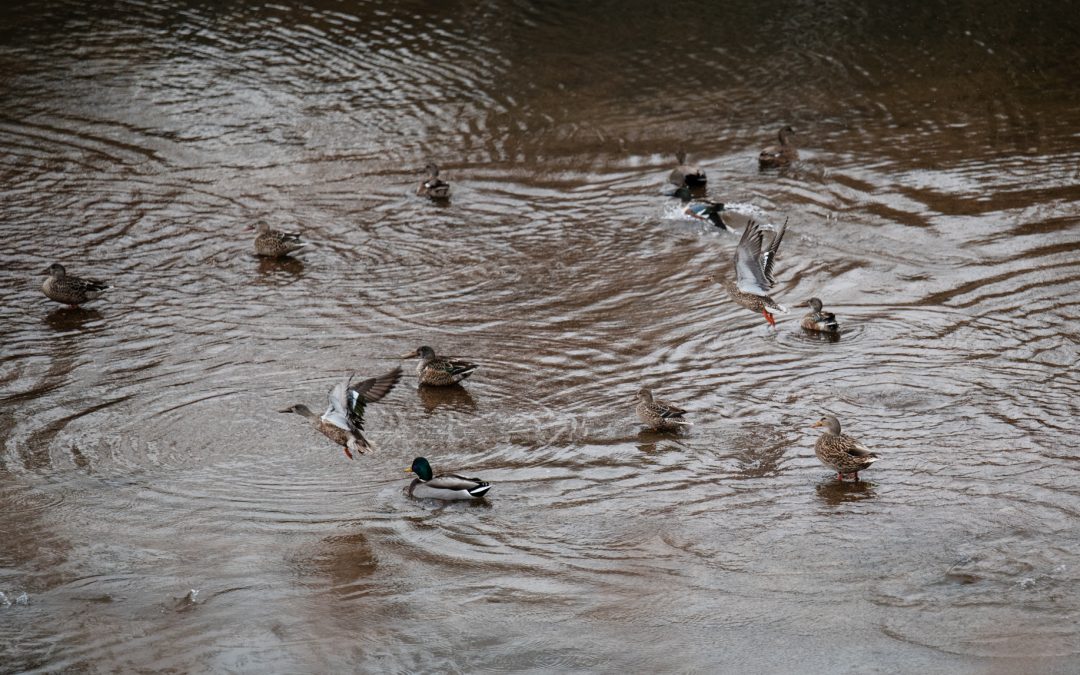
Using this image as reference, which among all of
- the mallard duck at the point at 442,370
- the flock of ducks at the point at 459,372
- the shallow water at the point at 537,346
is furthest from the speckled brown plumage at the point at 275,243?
the mallard duck at the point at 442,370

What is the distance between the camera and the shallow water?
7.48 meters

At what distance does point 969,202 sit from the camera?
14.4m

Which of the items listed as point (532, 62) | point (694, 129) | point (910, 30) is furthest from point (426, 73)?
point (910, 30)

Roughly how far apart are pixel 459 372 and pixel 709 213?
16.5ft

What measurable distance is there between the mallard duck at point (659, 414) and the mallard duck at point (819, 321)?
2.25 meters

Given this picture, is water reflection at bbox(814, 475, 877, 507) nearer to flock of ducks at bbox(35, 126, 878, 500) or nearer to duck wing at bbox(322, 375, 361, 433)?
flock of ducks at bbox(35, 126, 878, 500)

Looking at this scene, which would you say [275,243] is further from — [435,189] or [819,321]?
[819,321]

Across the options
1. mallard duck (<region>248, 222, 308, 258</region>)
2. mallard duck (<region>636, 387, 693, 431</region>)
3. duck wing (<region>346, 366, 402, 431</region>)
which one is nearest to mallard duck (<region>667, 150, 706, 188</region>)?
mallard duck (<region>248, 222, 308, 258</region>)

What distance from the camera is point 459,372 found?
421 inches

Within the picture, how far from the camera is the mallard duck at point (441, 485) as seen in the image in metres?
8.65

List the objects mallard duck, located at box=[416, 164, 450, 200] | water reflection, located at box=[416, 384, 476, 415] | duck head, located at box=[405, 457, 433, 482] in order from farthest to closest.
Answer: mallard duck, located at box=[416, 164, 450, 200] → water reflection, located at box=[416, 384, 476, 415] → duck head, located at box=[405, 457, 433, 482]

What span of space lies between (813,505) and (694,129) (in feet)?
33.0

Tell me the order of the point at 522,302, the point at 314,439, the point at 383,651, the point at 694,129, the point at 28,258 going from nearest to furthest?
the point at 383,651
the point at 314,439
the point at 522,302
the point at 28,258
the point at 694,129

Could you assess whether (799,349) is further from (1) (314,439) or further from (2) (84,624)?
(2) (84,624)
